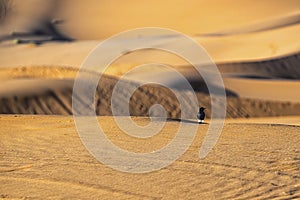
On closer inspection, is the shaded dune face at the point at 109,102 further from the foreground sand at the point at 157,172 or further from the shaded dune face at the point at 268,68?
the foreground sand at the point at 157,172

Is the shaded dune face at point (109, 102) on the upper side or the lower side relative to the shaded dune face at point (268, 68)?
lower

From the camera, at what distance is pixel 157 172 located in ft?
29.1

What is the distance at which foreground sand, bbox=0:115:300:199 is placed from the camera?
7766mm

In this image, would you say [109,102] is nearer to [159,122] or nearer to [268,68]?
[159,122]

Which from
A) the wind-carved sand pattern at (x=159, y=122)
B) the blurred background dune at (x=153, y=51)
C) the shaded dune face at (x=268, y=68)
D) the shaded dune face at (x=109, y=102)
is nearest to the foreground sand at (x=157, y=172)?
the wind-carved sand pattern at (x=159, y=122)

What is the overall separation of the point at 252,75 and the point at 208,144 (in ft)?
91.5

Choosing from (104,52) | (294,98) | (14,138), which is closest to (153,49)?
(104,52)

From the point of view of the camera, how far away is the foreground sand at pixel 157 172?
25.5 ft

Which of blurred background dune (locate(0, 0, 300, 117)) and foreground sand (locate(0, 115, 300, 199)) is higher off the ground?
blurred background dune (locate(0, 0, 300, 117))

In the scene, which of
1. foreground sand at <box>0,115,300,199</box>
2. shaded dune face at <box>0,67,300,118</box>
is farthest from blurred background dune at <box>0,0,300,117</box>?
foreground sand at <box>0,115,300,199</box>

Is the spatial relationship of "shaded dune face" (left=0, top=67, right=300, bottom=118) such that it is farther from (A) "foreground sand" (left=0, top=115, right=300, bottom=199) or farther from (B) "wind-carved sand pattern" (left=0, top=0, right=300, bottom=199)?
(A) "foreground sand" (left=0, top=115, right=300, bottom=199)

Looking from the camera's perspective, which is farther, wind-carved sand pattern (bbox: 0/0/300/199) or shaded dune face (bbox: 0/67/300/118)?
shaded dune face (bbox: 0/67/300/118)

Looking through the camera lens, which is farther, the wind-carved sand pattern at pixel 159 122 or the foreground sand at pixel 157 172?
the wind-carved sand pattern at pixel 159 122

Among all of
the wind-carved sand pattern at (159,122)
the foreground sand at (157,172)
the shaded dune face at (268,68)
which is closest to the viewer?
the foreground sand at (157,172)
